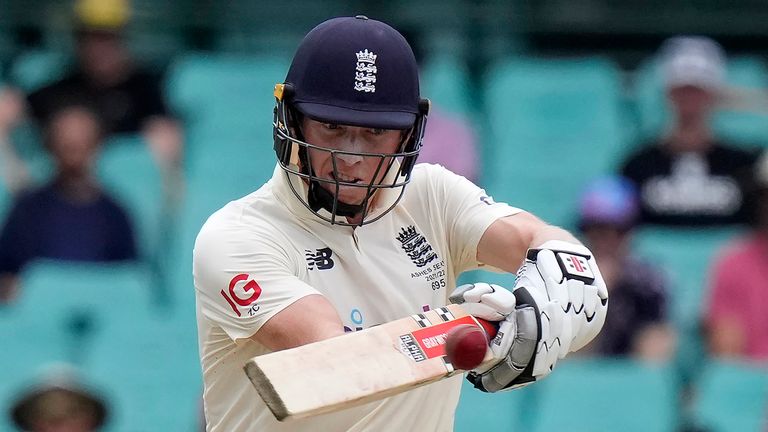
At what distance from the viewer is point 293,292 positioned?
305 cm

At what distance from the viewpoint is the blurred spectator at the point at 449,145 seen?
7710mm

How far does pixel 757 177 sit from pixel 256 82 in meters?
3.06

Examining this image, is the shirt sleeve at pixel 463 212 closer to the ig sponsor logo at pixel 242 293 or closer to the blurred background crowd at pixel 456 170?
the ig sponsor logo at pixel 242 293

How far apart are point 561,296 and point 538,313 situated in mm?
Answer: 105

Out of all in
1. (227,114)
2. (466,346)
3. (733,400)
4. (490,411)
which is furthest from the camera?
(227,114)

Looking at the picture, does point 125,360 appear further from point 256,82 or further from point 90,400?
point 256,82

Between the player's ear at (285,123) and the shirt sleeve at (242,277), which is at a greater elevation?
the player's ear at (285,123)

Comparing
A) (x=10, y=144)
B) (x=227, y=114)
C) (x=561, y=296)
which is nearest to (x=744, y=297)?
(x=227, y=114)

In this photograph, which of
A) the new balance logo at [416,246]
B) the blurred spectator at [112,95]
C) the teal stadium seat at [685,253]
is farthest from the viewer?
the blurred spectator at [112,95]

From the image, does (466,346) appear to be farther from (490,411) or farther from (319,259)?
(490,411)

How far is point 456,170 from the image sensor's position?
779 cm

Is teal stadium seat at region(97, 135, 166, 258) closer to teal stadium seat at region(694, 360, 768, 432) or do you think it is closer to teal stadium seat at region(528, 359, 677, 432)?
teal stadium seat at region(528, 359, 677, 432)

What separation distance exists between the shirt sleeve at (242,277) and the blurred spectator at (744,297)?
4.48 metres

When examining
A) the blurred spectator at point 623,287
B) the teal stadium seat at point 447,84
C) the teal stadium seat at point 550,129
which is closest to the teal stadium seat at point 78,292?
the teal stadium seat at point 447,84
